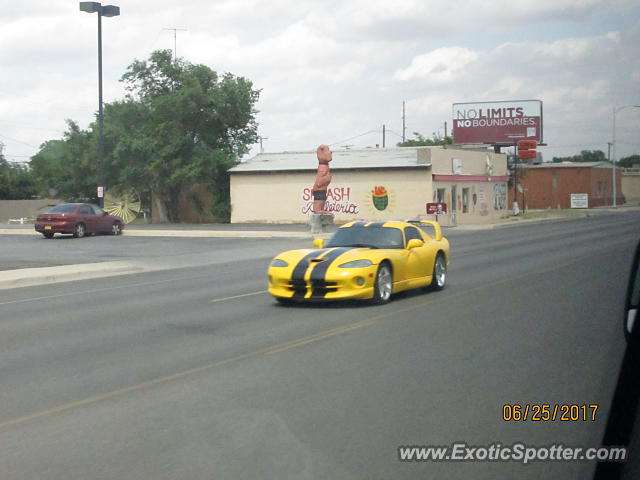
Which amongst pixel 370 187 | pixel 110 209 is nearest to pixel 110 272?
pixel 370 187

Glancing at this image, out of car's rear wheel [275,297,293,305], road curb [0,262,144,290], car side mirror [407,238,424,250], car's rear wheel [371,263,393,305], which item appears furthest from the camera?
road curb [0,262,144,290]

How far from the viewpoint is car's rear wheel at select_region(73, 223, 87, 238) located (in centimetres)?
3938

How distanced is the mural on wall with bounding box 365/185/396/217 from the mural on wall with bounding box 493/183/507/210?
13612mm

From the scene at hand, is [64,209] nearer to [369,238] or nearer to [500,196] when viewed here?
[369,238]

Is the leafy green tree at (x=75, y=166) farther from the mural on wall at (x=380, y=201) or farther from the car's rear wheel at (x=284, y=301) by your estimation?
the car's rear wheel at (x=284, y=301)

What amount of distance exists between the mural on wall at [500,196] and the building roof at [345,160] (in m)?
11.0

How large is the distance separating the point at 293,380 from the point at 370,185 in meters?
44.7

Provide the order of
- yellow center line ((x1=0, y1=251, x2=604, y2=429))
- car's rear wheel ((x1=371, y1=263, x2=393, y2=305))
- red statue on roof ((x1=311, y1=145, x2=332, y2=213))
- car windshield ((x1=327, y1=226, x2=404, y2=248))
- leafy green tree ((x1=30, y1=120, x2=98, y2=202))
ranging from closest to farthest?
yellow center line ((x1=0, y1=251, x2=604, y2=429)) < car's rear wheel ((x1=371, y1=263, x2=393, y2=305)) < car windshield ((x1=327, y1=226, x2=404, y2=248)) < red statue on roof ((x1=311, y1=145, x2=332, y2=213)) < leafy green tree ((x1=30, y1=120, x2=98, y2=202))

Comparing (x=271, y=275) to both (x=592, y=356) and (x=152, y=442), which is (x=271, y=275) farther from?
(x=152, y=442)

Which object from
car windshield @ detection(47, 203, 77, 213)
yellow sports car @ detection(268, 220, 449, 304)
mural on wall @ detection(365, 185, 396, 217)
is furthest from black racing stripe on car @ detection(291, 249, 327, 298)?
mural on wall @ detection(365, 185, 396, 217)

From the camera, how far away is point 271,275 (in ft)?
47.2

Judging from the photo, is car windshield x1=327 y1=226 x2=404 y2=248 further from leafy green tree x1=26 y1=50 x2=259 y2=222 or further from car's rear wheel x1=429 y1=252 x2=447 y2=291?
leafy green tree x1=26 y1=50 x2=259 y2=222

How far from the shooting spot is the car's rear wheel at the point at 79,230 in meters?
39.4

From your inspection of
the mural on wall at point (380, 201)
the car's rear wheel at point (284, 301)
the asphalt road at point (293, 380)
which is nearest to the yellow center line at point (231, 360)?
the asphalt road at point (293, 380)
